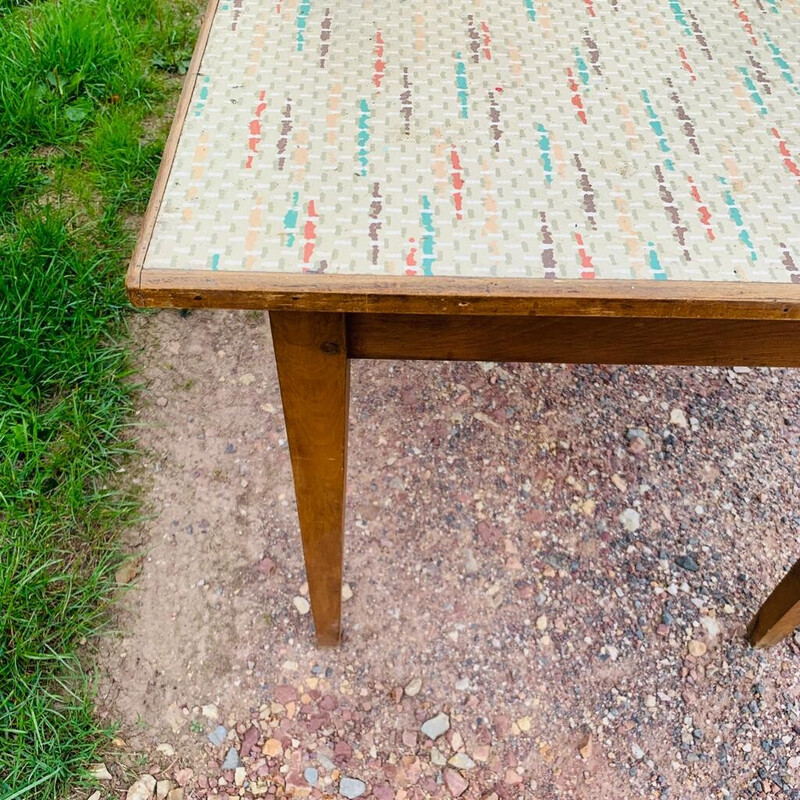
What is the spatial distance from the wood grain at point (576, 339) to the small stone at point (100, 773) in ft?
3.21

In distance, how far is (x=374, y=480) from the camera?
181 cm

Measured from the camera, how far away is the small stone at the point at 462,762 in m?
1.46

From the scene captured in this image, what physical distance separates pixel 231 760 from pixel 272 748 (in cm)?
8

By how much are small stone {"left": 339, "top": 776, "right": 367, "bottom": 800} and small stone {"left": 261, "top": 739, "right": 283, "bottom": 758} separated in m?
0.13

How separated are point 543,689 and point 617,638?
0.20 m

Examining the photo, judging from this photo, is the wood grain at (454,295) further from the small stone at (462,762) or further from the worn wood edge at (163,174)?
the small stone at (462,762)

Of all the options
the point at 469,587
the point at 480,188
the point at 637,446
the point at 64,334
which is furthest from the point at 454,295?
the point at 64,334

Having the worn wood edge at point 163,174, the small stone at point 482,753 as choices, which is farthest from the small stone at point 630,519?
the worn wood edge at point 163,174

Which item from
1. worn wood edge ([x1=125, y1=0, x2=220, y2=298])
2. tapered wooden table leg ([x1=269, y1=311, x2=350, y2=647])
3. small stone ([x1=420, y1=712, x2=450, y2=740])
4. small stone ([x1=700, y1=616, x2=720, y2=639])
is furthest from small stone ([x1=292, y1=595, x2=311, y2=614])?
worn wood edge ([x1=125, y1=0, x2=220, y2=298])

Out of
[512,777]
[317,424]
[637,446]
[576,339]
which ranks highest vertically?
[576,339]

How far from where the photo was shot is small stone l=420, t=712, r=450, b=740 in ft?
4.89

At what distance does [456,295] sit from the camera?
0.82 m

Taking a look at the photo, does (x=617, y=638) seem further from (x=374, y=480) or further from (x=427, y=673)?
(x=374, y=480)

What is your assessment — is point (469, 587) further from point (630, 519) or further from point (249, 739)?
point (249, 739)
